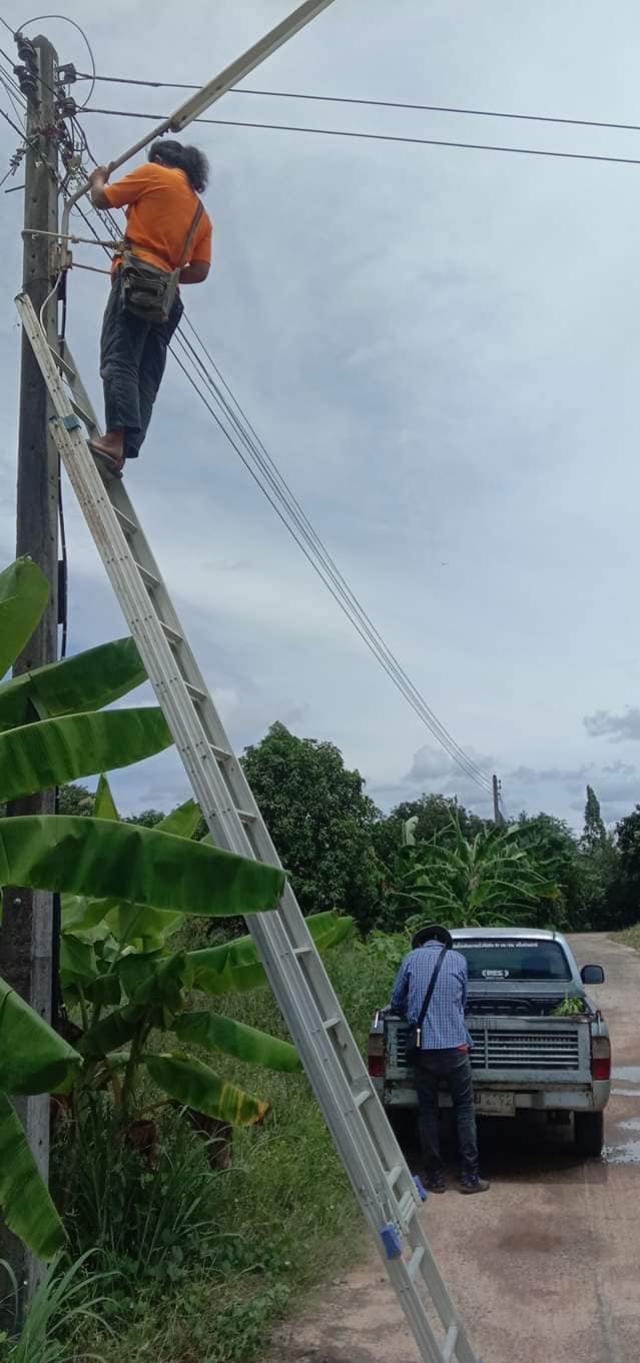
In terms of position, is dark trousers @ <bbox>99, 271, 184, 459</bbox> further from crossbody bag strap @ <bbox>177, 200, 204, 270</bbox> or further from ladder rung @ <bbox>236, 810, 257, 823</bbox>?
ladder rung @ <bbox>236, 810, 257, 823</bbox>

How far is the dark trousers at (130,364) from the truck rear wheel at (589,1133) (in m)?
5.94

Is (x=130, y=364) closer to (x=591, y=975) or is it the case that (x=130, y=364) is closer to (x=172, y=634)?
(x=172, y=634)

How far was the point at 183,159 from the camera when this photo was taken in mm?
6629

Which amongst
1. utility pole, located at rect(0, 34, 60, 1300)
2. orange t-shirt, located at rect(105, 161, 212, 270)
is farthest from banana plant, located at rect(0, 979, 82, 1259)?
orange t-shirt, located at rect(105, 161, 212, 270)

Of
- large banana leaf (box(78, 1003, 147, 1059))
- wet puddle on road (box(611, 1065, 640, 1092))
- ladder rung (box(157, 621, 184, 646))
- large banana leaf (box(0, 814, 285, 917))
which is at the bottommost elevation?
wet puddle on road (box(611, 1065, 640, 1092))

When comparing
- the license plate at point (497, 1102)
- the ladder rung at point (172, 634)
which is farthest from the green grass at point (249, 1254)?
the ladder rung at point (172, 634)

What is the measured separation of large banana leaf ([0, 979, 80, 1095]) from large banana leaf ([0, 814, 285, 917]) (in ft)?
1.82

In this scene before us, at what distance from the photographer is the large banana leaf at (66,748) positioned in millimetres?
5371

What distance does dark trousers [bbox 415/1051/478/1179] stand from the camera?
8352mm

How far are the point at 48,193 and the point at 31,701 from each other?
9.33 ft

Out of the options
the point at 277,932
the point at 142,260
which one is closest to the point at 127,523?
the point at 142,260

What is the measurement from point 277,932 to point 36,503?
110 inches

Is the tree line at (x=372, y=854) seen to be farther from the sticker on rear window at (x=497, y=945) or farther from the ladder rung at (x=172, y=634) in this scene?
the ladder rung at (x=172, y=634)

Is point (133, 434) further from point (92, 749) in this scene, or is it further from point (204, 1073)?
point (204, 1073)
